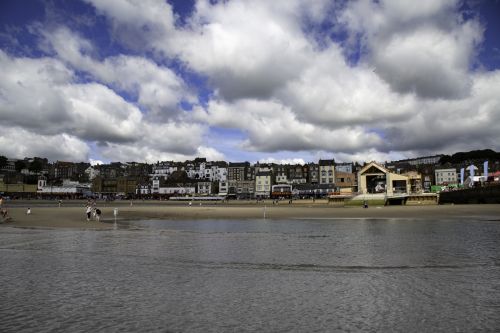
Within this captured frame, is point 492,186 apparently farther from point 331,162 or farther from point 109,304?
point 331,162

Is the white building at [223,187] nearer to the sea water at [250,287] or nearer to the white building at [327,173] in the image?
the white building at [327,173]

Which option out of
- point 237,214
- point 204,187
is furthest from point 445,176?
point 237,214

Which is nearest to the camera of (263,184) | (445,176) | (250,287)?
(250,287)

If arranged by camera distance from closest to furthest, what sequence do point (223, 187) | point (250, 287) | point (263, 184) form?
point (250, 287), point (263, 184), point (223, 187)

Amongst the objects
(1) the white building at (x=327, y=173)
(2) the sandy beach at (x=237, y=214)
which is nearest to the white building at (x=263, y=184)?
(1) the white building at (x=327, y=173)

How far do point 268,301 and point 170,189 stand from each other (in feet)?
524

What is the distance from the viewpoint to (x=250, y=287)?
1094 centimetres

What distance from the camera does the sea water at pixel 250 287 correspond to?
783 cm

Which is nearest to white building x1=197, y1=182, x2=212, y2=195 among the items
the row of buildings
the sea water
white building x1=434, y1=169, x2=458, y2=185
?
the row of buildings

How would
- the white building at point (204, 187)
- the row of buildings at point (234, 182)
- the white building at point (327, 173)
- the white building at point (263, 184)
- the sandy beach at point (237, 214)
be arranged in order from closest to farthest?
the sandy beach at point (237, 214), the white building at point (263, 184), the row of buildings at point (234, 182), the white building at point (327, 173), the white building at point (204, 187)

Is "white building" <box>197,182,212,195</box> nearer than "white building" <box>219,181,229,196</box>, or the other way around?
→ "white building" <box>219,181,229,196</box>

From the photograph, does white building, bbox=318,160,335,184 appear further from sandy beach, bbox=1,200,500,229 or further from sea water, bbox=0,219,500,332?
sea water, bbox=0,219,500,332

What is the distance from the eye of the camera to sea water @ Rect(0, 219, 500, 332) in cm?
783

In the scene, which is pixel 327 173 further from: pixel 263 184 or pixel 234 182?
pixel 234 182
